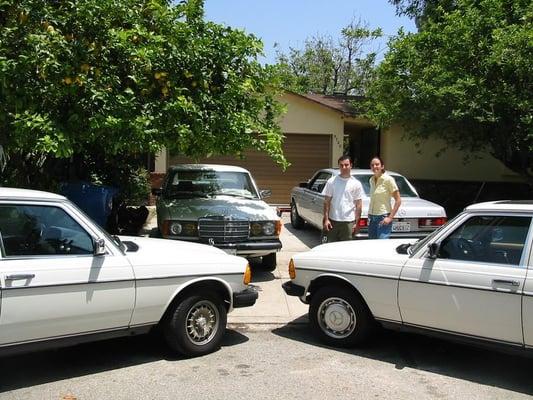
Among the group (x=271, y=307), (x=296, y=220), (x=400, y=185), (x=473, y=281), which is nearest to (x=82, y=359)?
(x=271, y=307)

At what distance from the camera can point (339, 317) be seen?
5637 millimetres

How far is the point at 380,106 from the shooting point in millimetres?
14375

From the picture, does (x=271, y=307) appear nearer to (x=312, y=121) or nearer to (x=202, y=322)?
(x=202, y=322)

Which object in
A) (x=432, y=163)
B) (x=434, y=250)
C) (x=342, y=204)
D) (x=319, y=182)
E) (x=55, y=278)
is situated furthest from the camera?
(x=432, y=163)

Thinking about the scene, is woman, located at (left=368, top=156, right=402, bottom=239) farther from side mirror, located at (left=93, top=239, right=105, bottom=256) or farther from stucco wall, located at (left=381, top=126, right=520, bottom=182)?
stucco wall, located at (left=381, top=126, right=520, bottom=182)

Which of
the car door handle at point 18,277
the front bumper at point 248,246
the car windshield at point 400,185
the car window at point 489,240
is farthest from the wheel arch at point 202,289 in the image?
the car windshield at point 400,185

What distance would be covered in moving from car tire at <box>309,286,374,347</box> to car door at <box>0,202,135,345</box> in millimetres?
1892

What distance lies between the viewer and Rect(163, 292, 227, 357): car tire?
5.11 m

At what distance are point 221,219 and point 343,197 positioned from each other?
1668 mm

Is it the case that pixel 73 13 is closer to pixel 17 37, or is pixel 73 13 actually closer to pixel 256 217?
pixel 17 37

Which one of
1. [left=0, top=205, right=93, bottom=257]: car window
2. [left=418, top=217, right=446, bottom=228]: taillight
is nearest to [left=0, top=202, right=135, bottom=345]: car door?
[left=0, top=205, right=93, bottom=257]: car window

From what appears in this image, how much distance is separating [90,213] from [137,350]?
4.66 meters

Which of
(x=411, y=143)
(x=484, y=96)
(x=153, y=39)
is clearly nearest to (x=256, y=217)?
(x=153, y=39)

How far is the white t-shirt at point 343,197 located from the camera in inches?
302
